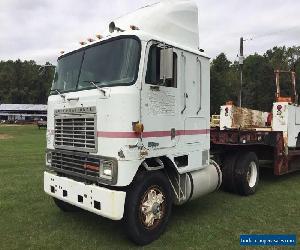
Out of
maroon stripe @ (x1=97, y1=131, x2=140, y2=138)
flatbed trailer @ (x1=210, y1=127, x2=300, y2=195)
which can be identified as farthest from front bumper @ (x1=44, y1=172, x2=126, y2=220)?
flatbed trailer @ (x1=210, y1=127, x2=300, y2=195)

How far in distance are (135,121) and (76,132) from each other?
111 centimetres

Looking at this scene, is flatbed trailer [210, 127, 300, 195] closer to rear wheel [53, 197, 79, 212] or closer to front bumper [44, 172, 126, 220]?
rear wheel [53, 197, 79, 212]

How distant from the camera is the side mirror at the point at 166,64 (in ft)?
18.3

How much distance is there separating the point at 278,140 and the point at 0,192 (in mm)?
6823

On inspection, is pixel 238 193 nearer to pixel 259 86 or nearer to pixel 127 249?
pixel 127 249

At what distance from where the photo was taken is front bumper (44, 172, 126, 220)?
5340mm

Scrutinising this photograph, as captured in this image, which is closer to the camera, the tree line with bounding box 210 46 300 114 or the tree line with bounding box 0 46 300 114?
the tree line with bounding box 0 46 300 114

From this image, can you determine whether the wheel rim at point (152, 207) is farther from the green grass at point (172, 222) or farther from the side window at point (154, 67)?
the side window at point (154, 67)

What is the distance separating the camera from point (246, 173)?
8.67 m

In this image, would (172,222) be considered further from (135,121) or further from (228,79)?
(228,79)

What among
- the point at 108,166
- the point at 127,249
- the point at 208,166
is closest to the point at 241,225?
the point at 208,166

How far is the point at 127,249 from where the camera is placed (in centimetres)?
563

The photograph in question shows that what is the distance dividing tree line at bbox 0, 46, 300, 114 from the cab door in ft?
6.90

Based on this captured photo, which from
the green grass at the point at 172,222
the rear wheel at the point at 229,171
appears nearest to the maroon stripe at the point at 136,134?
the green grass at the point at 172,222
